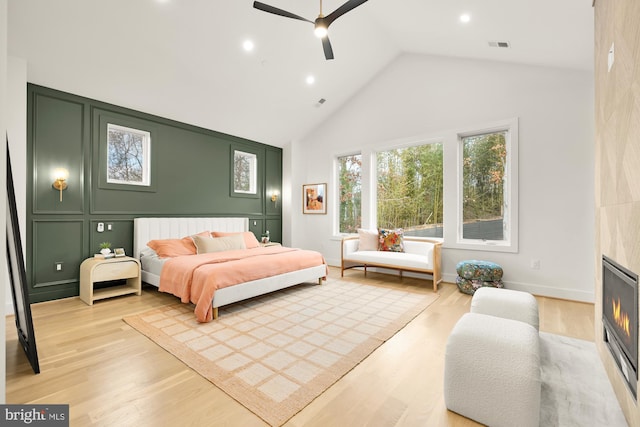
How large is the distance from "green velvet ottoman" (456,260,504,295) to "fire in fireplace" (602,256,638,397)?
1880mm

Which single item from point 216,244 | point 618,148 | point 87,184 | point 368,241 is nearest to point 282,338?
point 216,244

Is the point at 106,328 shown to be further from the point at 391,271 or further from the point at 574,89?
the point at 574,89

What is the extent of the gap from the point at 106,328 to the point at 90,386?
1.10m

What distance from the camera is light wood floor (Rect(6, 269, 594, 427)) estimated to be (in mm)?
1582

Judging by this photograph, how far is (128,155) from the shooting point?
14.4 feet

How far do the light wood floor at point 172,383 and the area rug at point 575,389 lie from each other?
452mm

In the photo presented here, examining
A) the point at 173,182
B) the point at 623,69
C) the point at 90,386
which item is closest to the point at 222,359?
the point at 90,386

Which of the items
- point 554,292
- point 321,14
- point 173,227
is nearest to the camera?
point 321,14

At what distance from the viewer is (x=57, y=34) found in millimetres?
3027

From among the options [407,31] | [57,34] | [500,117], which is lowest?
[500,117]

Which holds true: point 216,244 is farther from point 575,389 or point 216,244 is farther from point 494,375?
point 575,389

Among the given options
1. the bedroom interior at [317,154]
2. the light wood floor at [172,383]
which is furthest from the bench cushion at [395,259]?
the light wood floor at [172,383]

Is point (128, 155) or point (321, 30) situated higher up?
point (321, 30)

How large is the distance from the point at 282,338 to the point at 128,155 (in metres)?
3.85
